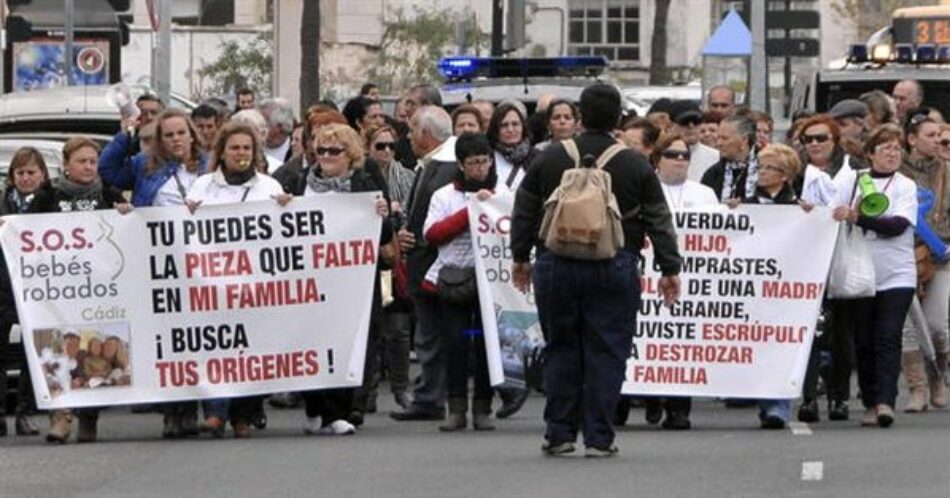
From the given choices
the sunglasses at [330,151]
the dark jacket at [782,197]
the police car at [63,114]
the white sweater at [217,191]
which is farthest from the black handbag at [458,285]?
the police car at [63,114]

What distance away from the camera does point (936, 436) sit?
58.9 ft

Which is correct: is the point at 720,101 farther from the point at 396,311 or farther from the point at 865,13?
the point at 865,13

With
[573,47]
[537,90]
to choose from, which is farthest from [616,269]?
[573,47]

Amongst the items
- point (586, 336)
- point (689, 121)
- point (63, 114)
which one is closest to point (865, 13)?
point (63, 114)

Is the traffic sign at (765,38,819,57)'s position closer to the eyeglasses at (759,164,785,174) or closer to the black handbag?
the eyeglasses at (759,164,785,174)

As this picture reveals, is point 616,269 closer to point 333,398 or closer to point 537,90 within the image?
point 333,398

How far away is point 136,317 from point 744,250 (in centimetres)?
341

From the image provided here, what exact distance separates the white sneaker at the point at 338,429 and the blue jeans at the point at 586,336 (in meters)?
2.17

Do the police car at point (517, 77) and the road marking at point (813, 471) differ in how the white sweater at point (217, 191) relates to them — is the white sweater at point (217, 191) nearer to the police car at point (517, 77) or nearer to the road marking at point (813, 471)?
the road marking at point (813, 471)

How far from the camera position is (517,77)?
92.2 feet

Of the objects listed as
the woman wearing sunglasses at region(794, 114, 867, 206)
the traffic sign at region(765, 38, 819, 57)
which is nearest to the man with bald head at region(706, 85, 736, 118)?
the woman wearing sunglasses at region(794, 114, 867, 206)

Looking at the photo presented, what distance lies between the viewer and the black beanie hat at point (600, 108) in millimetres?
16453

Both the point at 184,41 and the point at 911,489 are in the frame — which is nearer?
the point at 911,489

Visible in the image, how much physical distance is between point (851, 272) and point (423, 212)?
2.46 m
